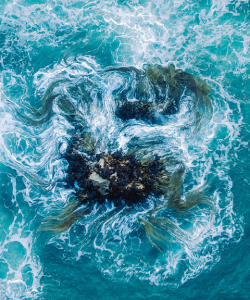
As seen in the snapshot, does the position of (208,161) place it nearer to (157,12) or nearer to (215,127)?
(215,127)

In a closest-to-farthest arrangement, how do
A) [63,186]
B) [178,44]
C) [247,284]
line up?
[247,284]
[63,186]
[178,44]

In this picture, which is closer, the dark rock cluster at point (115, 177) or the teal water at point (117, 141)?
the teal water at point (117, 141)

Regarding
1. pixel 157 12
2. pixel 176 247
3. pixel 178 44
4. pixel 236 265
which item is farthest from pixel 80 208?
pixel 157 12

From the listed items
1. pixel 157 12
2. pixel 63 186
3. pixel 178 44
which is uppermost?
pixel 157 12

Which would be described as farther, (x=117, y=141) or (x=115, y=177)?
(x=117, y=141)

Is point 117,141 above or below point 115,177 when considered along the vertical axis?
above

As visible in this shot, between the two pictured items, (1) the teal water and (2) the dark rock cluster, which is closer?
(1) the teal water

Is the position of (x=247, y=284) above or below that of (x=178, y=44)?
below

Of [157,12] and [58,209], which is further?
[157,12]
